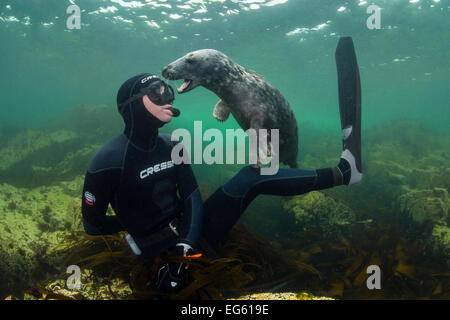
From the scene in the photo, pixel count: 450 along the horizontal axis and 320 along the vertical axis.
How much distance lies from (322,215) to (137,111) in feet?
13.1

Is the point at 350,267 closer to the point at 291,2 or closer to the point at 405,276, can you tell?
the point at 405,276

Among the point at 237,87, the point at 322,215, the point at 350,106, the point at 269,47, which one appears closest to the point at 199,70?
the point at 237,87

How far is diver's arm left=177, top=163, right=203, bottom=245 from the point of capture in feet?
8.45

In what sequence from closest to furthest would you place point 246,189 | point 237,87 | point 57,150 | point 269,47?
point 246,189, point 237,87, point 57,150, point 269,47

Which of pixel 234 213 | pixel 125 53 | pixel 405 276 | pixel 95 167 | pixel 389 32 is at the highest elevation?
pixel 125 53

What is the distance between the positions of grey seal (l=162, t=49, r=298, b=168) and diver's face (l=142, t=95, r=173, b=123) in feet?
1.26

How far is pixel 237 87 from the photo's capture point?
3.10m

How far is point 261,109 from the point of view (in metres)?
3.12

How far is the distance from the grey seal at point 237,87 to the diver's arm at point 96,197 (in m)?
1.28

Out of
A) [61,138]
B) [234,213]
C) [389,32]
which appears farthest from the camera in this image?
[389,32]

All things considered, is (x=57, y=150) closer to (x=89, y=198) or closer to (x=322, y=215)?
(x=89, y=198)

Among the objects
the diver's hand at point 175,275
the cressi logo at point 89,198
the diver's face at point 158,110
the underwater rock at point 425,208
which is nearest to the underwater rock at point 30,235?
the cressi logo at point 89,198

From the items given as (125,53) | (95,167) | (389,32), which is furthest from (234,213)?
(125,53)
